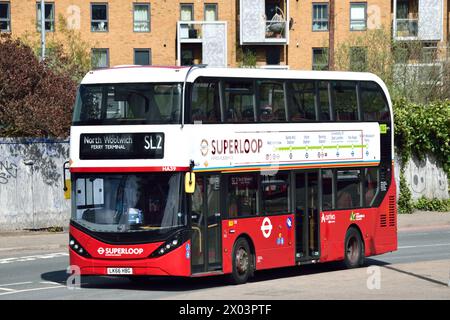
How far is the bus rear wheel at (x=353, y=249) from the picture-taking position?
24.6 meters

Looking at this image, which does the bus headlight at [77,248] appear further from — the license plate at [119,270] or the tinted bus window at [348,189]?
the tinted bus window at [348,189]

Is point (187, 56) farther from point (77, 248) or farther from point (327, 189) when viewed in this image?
point (77, 248)

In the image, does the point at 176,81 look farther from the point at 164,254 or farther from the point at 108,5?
the point at 108,5

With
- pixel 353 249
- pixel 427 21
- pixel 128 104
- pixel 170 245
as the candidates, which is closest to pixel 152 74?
pixel 128 104

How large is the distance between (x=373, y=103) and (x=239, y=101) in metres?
4.98

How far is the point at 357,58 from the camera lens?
57.7m

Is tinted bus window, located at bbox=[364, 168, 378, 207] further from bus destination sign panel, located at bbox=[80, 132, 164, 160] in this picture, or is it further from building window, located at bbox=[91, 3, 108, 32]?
building window, located at bbox=[91, 3, 108, 32]

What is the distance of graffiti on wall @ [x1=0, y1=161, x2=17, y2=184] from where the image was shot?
105ft

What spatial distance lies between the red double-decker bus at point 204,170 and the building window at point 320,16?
A: 1801 inches

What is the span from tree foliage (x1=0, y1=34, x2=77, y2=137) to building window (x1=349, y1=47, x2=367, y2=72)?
84.7 ft

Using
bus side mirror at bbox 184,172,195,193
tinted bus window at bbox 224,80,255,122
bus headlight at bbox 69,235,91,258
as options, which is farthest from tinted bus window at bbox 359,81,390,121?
bus headlight at bbox 69,235,91,258

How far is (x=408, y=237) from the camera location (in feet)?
112
